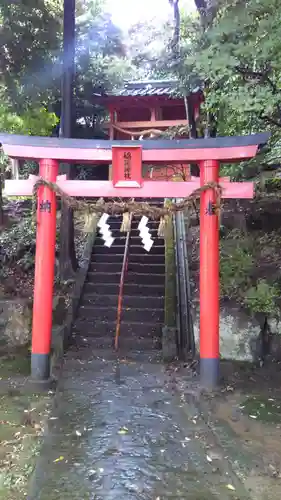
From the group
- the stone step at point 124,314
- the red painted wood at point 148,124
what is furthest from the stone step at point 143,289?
the red painted wood at point 148,124

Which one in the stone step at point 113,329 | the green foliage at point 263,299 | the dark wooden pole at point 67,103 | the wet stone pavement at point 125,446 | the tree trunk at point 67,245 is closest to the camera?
the wet stone pavement at point 125,446

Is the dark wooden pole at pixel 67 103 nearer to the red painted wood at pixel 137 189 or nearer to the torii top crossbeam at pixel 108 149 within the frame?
the red painted wood at pixel 137 189

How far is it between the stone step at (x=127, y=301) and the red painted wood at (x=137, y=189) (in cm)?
313

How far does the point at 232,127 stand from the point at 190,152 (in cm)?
296

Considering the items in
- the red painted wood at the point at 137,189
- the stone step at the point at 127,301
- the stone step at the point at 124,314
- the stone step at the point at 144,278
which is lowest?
the stone step at the point at 124,314

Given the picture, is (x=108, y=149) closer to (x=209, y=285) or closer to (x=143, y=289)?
(x=209, y=285)

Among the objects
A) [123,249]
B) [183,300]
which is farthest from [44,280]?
[123,249]

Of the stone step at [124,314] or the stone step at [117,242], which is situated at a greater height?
the stone step at [117,242]

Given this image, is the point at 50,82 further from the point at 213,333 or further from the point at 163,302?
the point at 213,333

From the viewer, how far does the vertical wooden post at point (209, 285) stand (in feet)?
22.0

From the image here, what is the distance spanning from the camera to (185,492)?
153 inches

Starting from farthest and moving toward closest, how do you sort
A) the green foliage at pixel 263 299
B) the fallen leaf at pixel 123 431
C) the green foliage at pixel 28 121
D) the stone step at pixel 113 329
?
the green foliage at pixel 28 121, the stone step at pixel 113 329, the green foliage at pixel 263 299, the fallen leaf at pixel 123 431

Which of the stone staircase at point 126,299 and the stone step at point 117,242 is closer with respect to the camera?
the stone staircase at point 126,299

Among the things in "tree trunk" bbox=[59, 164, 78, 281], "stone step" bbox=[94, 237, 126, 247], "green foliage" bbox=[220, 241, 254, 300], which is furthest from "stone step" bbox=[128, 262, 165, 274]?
"green foliage" bbox=[220, 241, 254, 300]
